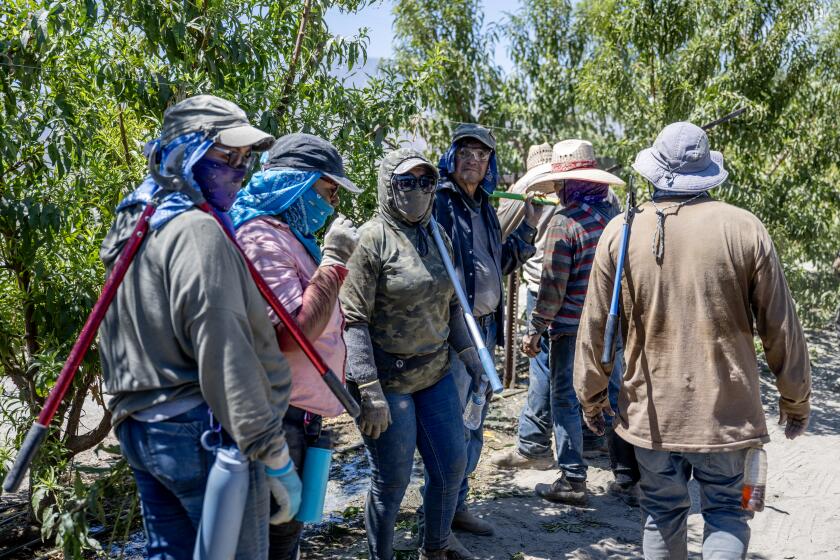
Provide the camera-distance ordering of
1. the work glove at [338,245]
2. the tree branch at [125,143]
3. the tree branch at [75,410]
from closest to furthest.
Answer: the work glove at [338,245], the tree branch at [125,143], the tree branch at [75,410]

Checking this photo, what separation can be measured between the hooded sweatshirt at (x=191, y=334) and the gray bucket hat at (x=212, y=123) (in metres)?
0.25

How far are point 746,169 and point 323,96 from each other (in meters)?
4.33

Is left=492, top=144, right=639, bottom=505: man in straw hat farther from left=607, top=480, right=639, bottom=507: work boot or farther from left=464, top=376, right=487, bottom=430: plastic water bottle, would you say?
left=464, top=376, right=487, bottom=430: plastic water bottle

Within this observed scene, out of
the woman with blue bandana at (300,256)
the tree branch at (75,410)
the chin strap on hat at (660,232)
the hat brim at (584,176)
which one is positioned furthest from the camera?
the hat brim at (584,176)

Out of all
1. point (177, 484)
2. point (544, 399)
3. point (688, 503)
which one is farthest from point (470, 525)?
point (177, 484)

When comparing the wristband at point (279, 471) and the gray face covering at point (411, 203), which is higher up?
the gray face covering at point (411, 203)

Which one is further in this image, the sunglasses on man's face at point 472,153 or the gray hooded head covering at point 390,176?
the sunglasses on man's face at point 472,153

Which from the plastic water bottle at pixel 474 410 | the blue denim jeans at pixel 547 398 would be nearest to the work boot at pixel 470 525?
the plastic water bottle at pixel 474 410

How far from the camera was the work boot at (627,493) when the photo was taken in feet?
15.7

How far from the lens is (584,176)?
460cm

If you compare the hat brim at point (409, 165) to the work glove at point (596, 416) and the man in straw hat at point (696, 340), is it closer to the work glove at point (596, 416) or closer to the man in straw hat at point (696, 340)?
the man in straw hat at point (696, 340)

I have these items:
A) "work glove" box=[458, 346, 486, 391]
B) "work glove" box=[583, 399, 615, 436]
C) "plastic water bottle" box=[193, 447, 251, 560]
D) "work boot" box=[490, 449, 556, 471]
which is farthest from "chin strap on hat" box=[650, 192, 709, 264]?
"work boot" box=[490, 449, 556, 471]

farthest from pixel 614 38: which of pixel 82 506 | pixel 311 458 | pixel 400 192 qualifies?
pixel 82 506

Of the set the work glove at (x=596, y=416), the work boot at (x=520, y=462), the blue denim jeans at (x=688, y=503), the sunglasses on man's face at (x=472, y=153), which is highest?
the sunglasses on man's face at (x=472, y=153)
